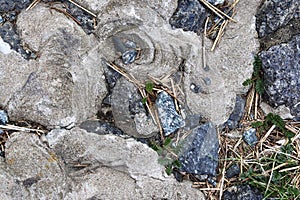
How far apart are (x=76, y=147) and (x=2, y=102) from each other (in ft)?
1.28

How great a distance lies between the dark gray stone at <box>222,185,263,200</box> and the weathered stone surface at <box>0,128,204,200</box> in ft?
0.47

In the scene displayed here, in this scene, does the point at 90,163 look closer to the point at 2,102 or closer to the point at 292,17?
the point at 2,102

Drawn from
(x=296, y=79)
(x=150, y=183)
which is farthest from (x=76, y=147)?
(x=296, y=79)

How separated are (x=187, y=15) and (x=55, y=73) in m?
0.68

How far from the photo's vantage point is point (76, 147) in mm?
2264

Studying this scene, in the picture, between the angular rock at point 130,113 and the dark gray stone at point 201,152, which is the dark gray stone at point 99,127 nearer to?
the angular rock at point 130,113

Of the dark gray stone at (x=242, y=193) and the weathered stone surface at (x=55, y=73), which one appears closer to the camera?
the weathered stone surface at (x=55, y=73)

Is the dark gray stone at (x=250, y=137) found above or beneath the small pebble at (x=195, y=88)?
beneath

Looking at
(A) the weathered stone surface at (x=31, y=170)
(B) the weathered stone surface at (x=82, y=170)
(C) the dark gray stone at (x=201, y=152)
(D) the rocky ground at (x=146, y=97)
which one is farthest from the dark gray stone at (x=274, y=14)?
(A) the weathered stone surface at (x=31, y=170)

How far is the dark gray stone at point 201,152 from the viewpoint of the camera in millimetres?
2383

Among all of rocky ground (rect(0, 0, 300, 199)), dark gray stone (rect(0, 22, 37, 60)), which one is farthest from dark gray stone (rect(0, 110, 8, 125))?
dark gray stone (rect(0, 22, 37, 60))

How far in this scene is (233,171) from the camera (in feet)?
7.93

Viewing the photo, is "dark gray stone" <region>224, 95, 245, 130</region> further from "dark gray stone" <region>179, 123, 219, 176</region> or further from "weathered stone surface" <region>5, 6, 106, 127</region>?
"weathered stone surface" <region>5, 6, 106, 127</region>

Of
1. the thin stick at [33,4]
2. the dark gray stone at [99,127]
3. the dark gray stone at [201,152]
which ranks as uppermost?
the thin stick at [33,4]
